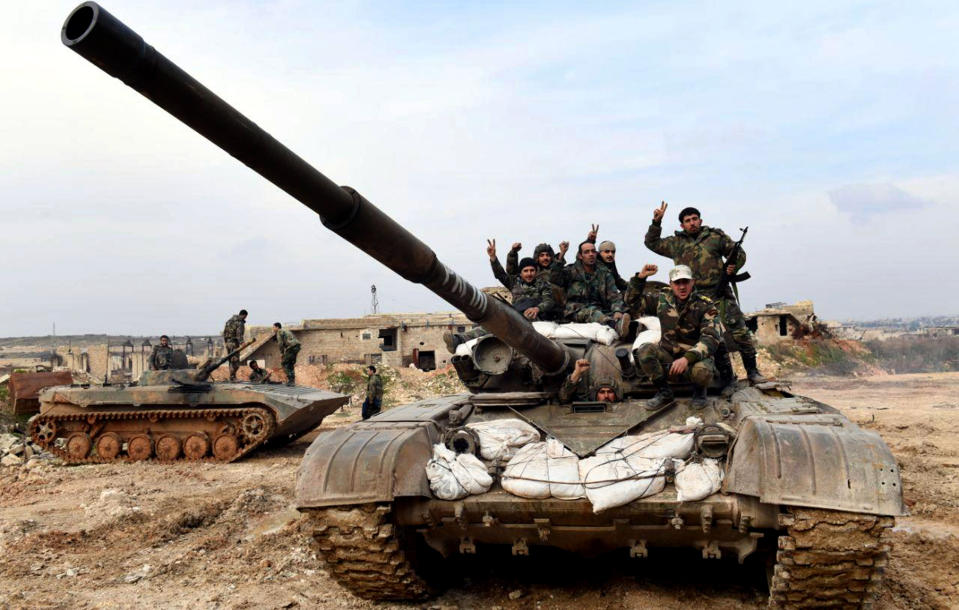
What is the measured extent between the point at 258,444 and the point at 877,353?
3802 centimetres

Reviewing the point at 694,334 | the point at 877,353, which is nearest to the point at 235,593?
the point at 694,334

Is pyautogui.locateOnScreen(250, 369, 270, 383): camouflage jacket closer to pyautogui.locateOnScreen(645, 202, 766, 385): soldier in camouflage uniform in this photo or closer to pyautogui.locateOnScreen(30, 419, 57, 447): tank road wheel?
pyautogui.locateOnScreen(30, 419, 57, 447): tank road wheel

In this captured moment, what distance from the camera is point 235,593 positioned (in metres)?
6.05

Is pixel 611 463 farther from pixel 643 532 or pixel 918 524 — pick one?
pixel 918 524

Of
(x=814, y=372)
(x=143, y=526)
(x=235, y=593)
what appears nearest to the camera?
(x=235, y=593)

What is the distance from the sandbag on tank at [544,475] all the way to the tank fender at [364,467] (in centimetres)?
62

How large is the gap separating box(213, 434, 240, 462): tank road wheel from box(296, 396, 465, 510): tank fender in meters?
8.30

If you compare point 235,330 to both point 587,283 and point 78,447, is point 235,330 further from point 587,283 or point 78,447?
point 587,283

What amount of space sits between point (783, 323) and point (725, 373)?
30.7 metres

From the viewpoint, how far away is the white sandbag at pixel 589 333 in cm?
710

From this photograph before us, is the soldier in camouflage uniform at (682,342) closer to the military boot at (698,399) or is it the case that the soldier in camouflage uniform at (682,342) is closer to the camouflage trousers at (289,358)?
the military boot at (698,399)

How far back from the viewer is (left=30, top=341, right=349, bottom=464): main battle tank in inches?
528

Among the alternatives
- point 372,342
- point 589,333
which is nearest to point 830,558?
point 589,333

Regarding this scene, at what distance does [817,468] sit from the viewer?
4.64m
